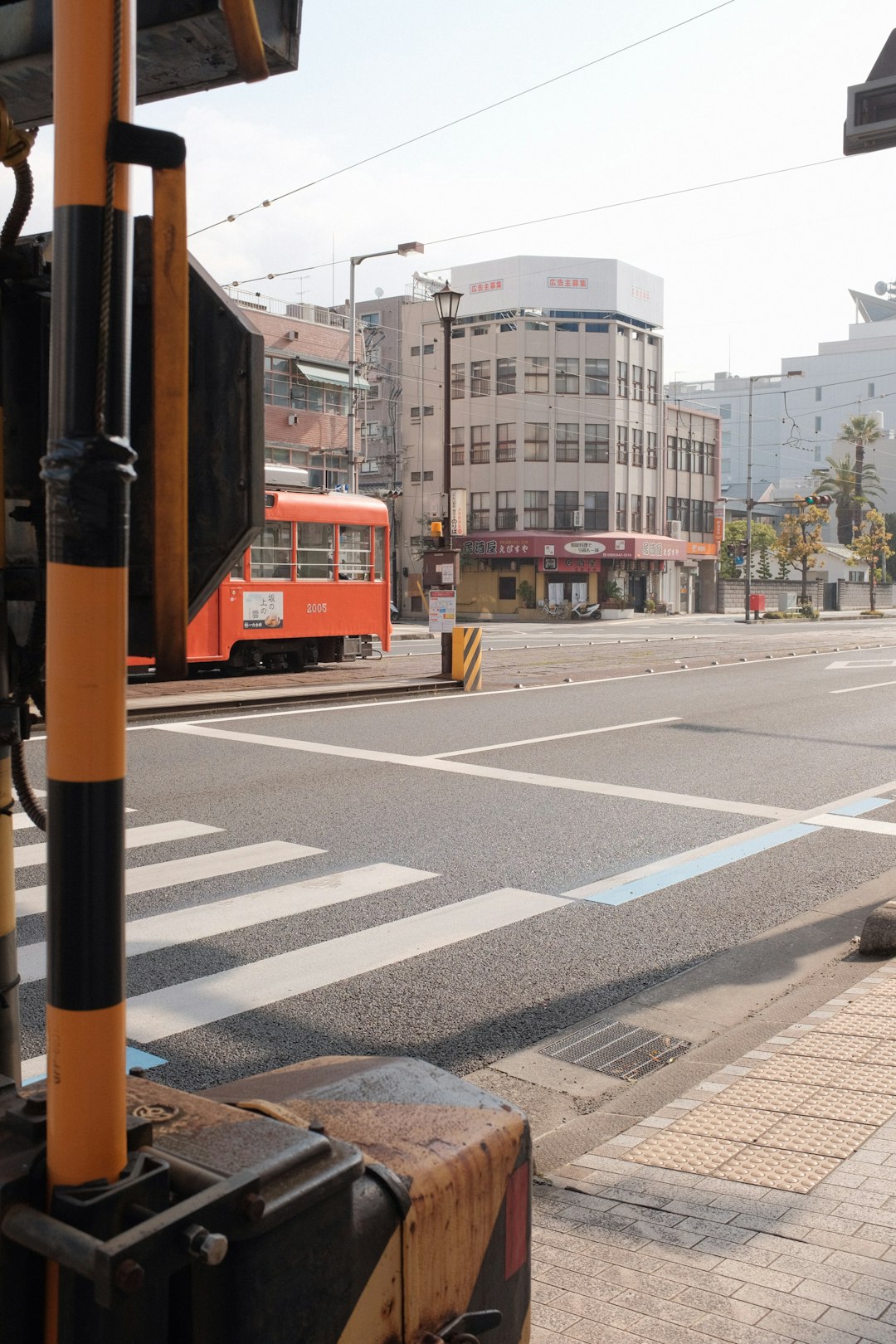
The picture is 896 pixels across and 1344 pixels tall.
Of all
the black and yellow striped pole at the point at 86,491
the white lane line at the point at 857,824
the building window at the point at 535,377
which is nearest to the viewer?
the black and yellow striped pole at the point at 86,491

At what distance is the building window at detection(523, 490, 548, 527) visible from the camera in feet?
214

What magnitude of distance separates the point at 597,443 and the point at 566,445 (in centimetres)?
180

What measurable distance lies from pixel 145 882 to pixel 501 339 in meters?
63.2

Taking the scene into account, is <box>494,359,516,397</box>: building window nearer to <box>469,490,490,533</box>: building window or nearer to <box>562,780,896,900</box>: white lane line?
<box>469,490,490,533</box>: building window

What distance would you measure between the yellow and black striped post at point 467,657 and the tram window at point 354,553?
12.7 ft

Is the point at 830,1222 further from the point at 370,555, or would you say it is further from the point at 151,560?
the point at 370,555

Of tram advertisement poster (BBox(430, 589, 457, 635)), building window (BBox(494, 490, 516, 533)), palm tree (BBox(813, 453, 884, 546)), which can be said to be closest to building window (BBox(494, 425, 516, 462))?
building window (BBox(494, 490, 516, 533))

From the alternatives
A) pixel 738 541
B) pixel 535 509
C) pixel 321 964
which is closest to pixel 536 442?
pixel 535 509

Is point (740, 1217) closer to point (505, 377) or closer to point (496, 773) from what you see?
point (496, 773)

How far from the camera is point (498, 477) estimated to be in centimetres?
6594

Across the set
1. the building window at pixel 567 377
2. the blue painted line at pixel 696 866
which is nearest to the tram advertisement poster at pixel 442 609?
the blue painted line at pixel 696 866

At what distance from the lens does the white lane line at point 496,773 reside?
957 cm

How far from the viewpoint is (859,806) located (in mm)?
9664

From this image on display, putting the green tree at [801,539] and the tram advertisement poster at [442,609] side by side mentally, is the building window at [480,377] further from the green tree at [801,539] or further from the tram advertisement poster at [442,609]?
the tram advertisement poster at [442,609]
